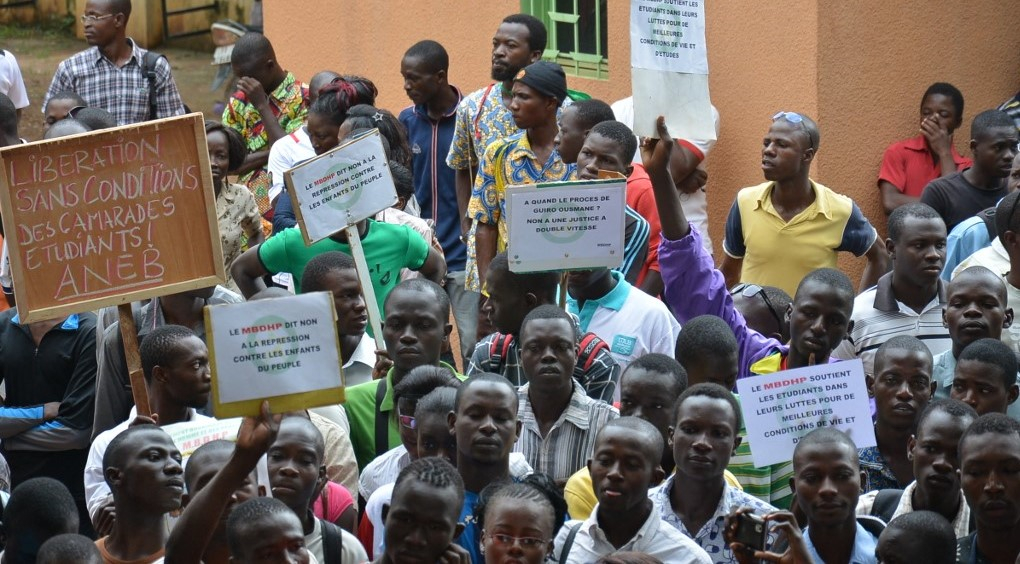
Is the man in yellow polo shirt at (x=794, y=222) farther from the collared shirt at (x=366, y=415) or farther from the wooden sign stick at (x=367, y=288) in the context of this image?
the collared shirt at (x=366, y=415)

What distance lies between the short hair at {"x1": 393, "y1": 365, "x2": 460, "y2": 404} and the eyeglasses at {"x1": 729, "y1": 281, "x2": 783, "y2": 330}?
5.98ft

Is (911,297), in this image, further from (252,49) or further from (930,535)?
(252,49)

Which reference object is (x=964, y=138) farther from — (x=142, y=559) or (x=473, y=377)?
(x=142, y=559)

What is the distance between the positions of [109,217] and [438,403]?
1.40 m

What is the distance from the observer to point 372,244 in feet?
27.2

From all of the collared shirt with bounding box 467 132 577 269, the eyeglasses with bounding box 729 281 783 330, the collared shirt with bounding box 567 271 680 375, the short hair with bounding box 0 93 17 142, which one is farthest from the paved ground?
the collared shirt with bounding box 567 271 680 375

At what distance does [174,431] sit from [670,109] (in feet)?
8.80

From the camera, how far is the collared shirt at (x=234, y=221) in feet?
29.9

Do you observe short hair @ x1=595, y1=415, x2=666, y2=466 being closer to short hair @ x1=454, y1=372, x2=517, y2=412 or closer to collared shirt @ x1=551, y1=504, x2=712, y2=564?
collared shirt @ x1=551, y1=504, x2=712, y2=564

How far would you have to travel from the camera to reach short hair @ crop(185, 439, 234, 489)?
585cm

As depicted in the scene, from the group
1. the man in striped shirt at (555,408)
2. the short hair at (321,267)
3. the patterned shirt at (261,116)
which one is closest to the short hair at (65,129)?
the patterned shirt at (261,116)

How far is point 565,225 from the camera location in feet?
23.9

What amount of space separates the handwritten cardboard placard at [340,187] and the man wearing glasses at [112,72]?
386cm

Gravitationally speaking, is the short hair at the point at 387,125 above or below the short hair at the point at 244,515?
above
